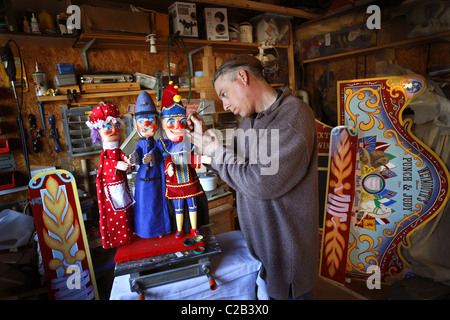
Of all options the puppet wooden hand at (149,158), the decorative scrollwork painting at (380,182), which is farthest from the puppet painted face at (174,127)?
the decorative scrollwork painting at (380,182)

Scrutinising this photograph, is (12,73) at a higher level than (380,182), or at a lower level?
higher

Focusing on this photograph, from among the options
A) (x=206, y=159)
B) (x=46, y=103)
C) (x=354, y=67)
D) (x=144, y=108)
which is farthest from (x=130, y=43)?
(x=354, y=67)

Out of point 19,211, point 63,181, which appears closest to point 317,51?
point 63,181

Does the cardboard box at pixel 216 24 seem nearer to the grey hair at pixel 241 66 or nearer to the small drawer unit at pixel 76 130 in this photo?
the small drawer unit at pixel 76 130

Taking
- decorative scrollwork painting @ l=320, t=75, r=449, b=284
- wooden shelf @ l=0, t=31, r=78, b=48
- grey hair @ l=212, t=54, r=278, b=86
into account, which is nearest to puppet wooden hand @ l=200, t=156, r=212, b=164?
grey hair @ l=212, t=54, r=278, b=86

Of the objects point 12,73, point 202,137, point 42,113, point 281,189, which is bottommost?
point 281,189

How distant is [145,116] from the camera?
1.26 m

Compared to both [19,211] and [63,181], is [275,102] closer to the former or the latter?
[63,181]

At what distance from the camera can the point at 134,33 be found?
7.78ft

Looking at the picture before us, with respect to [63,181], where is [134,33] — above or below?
above

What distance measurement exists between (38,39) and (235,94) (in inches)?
73.6

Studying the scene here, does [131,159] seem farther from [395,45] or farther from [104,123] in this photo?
[395,45]

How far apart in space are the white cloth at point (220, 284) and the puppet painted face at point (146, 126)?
667 millimetres
